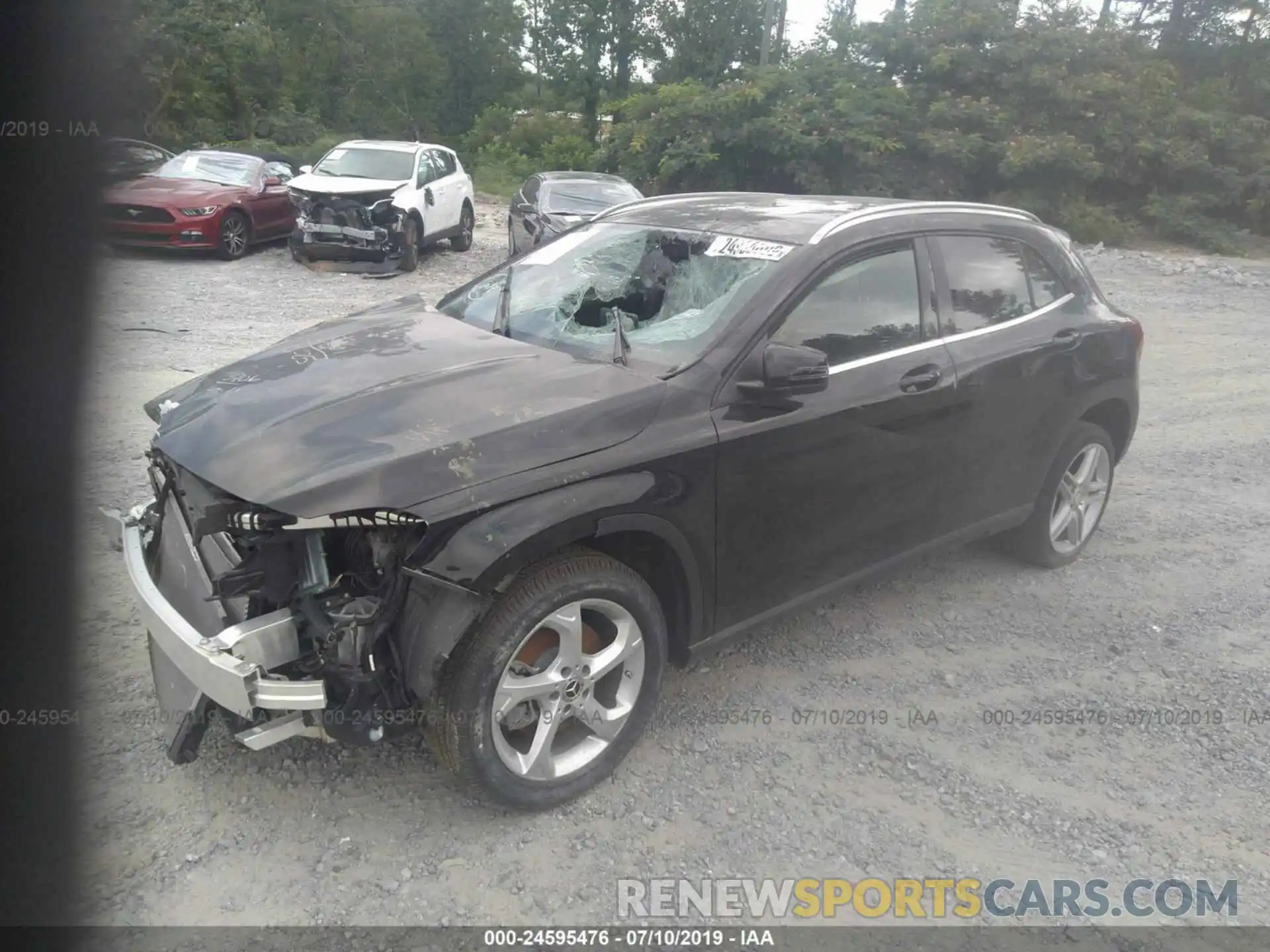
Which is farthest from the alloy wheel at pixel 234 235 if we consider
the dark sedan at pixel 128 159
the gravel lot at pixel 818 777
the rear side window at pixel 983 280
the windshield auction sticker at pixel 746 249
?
the rear side window at pixel 983 280

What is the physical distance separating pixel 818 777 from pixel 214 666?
2.00m

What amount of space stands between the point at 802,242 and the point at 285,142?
3151 cm

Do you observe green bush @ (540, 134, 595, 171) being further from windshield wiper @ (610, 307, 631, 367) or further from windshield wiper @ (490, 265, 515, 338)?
windshield wiper @ (610, 307, 631, 367)

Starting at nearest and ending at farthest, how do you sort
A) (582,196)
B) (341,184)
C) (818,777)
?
(818,777), (341,184), (582,196)

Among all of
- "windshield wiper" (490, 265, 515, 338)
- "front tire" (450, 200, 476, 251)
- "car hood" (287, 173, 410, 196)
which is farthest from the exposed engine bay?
"front tire" (450, 200, 476, 251)

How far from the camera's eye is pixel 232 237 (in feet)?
43.5

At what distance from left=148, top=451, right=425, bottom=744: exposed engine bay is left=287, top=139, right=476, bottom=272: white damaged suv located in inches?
431

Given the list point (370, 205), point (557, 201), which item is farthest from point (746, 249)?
point (557, 201)

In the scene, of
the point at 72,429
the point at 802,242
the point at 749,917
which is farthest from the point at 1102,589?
the point at 72,429

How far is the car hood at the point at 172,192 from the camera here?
496 inches

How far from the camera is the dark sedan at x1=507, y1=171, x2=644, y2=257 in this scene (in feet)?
43.2

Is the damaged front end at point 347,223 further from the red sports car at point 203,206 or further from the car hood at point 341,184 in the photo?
the red sports car at point 203,206

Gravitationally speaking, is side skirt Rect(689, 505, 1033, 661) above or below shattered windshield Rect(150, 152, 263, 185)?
below

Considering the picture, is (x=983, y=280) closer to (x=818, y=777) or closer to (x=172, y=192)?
(x=818, y=777)
